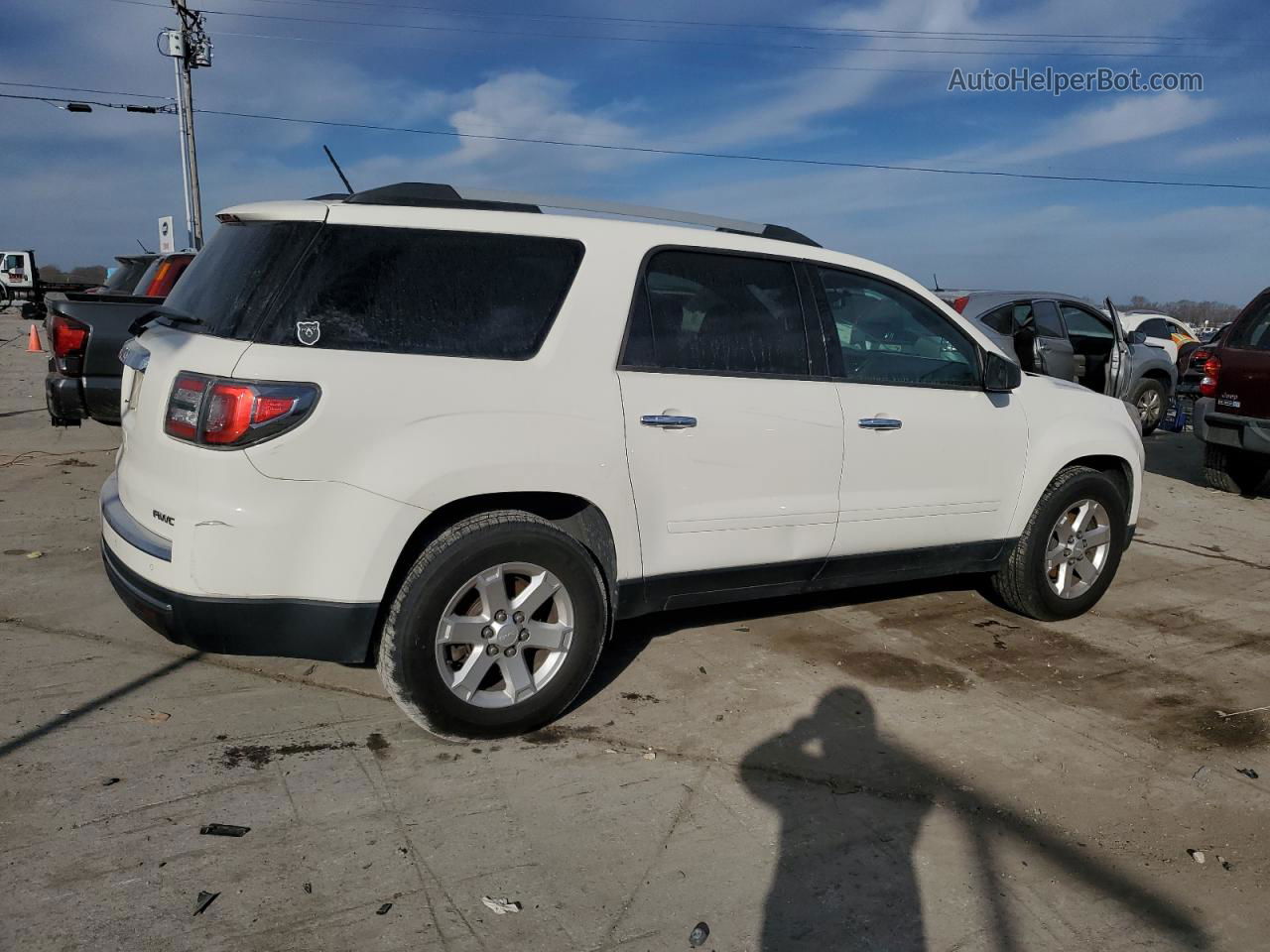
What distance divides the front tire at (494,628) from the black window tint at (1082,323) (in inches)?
Result: 354

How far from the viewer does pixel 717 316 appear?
405 centimetres

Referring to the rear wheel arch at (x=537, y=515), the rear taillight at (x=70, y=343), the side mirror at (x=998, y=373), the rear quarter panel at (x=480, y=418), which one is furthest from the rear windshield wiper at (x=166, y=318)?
the side mirror at (x=998, y=373)

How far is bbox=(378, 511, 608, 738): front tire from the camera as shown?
11.1ft

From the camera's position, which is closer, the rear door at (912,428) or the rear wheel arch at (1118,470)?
the rear door at (912,428)

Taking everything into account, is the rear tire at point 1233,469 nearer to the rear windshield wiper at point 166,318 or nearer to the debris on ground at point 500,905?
the debris on ground at point 500,905

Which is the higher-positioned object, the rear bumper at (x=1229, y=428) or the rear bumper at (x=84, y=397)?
the rear bumper at (x=84, y=397)

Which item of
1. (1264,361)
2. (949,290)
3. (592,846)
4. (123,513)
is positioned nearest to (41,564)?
(123,513)

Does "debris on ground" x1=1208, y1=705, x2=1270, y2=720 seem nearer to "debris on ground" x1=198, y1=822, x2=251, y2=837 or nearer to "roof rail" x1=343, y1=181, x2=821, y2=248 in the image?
"roof rail" x1=343, y1=181, x2=821, y2=248

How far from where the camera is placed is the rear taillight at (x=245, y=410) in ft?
10.2

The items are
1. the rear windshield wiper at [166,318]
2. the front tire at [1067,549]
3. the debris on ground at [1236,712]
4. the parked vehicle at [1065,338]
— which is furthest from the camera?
the parked vehicle at [1065,338]

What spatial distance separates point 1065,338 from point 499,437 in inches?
353

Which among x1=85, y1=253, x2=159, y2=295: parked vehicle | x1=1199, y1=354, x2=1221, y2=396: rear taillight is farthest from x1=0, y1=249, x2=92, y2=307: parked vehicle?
x1=1199, y1=354, x2=1221, y2=396: rear taillight

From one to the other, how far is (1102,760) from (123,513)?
3678 mm

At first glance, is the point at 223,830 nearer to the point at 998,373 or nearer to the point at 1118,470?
the point at 998,373
